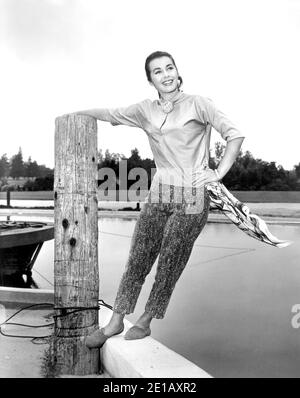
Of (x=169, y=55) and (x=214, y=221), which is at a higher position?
(x=169, y=55)

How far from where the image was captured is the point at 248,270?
848 centimetres

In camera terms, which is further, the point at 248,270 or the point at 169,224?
the point at 248,270

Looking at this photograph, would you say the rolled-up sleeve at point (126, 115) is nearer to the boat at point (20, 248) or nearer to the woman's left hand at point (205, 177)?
the woman's left hand at point (205, 177)

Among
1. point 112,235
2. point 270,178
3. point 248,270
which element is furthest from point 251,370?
point 112,235

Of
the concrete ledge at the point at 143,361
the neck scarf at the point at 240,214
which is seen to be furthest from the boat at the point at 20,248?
the neck scarf at the point at 240,214

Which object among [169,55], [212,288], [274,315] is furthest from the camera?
[212,288]

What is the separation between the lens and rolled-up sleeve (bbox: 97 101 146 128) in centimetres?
185

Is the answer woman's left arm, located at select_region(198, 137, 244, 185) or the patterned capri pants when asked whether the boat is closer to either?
the patterned capri pants

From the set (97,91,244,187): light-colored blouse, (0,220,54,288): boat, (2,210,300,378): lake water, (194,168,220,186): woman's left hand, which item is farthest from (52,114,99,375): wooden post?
(0,220,54,288): boat

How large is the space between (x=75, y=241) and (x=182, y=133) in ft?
2.11

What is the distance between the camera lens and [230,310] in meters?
5.30

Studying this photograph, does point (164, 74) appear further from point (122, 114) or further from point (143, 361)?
point (143, 361)
